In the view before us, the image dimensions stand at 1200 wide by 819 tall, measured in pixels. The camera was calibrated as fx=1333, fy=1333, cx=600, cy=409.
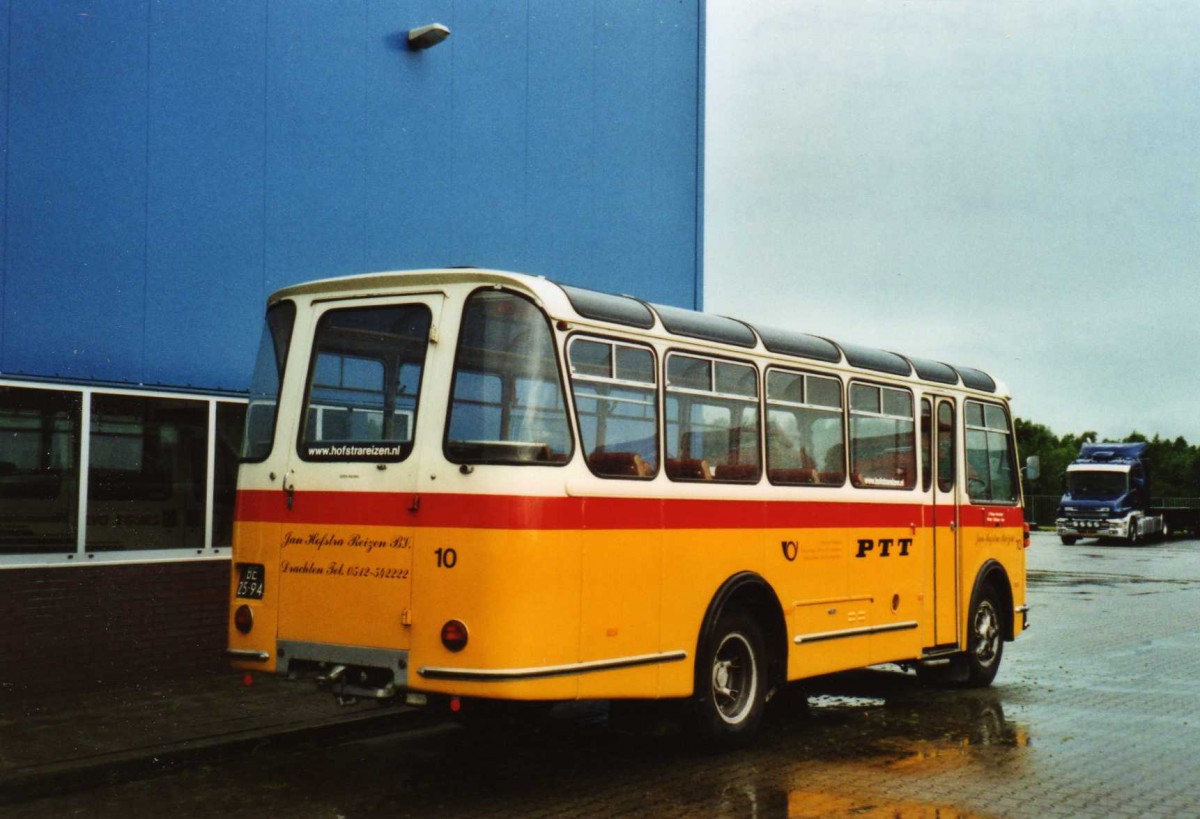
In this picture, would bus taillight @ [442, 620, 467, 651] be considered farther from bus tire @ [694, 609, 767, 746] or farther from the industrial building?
the industrial building

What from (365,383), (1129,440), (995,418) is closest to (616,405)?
(365,383)

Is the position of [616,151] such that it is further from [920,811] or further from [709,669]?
[920,811]

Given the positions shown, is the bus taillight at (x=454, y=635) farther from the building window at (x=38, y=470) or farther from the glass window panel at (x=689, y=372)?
the building window at (x=38, y=470)

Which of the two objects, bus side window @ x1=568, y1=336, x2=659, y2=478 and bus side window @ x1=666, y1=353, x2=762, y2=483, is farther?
bus side window @ x1=666, y1=353, x2=762, y2=483

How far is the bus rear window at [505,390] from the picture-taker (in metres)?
7.64

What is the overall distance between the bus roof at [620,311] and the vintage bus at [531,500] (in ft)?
0.06

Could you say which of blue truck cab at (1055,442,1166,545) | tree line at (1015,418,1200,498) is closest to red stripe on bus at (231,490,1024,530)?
blue truck cab at (1055,442,1166,545)

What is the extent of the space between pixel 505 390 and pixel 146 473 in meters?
5.16

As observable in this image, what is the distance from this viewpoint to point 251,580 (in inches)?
333

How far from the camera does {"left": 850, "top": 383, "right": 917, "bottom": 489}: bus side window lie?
432 inches

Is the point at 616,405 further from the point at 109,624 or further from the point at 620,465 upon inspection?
the point at 109,624

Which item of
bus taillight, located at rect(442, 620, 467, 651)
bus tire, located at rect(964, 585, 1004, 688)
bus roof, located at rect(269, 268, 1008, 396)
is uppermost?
bus roof, located at rect(269, 268, 1008, 396)

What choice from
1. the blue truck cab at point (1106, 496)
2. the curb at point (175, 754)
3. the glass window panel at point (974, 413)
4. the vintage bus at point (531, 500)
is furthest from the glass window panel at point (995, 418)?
the blue truck cab at point (1106, 496)

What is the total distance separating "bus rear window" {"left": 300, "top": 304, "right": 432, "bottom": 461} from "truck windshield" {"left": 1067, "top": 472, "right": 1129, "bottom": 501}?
45159 mm
